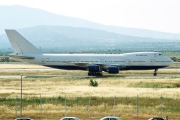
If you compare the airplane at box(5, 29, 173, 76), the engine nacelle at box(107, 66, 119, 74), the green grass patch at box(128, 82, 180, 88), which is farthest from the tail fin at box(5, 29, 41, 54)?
the green grass patch at box(128, 82, 180, 88)

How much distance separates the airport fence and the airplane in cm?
3192

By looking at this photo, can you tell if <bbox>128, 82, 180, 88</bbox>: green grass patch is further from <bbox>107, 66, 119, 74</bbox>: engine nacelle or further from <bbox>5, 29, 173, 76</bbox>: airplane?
<bbox>5, 29, 173, 76</bbox>: airplane

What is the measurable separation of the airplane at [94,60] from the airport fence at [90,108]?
31.9 meters

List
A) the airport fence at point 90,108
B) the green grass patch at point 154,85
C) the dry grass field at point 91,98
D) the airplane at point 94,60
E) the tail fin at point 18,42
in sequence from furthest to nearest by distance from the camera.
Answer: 1. the tail fin at point 18,42
2. the airplane at point 94,60
3. the green grass patch at point 154,85
4. the dry grass field at point 91,98
5. the airport fence at point 90,108

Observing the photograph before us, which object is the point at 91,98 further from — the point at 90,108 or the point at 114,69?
the point at 114,69

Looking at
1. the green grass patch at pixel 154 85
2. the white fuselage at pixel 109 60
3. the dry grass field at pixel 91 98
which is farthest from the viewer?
the white fuselage at pixel 109 60

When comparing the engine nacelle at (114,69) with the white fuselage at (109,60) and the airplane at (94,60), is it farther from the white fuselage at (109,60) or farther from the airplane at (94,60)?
the white fuselage at (109,60)

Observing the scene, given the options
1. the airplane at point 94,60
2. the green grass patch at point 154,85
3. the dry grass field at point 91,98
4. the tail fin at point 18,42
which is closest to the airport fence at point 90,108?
the dry grass field at point 91,98

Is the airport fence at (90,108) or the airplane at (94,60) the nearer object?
the airport fence at (90,108)

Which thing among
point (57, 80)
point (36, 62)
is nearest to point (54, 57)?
point (36, 62)

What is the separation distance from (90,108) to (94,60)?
41.6 meters

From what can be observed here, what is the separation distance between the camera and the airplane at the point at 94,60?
291ft

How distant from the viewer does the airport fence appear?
149ft

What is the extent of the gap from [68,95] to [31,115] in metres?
13.8
